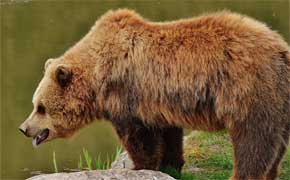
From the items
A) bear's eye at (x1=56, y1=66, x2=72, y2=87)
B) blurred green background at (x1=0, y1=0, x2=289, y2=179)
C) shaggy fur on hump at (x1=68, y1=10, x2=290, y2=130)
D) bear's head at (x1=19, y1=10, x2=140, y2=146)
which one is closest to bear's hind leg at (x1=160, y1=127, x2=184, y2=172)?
shaggy fur on hump at (x1=68, y1=10, x2=290, y2=130)

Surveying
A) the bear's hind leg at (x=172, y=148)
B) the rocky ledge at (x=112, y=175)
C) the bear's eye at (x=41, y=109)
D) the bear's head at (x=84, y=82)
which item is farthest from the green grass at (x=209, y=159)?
the bear's eye at (x=41, y=109)

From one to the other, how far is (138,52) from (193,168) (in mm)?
2096

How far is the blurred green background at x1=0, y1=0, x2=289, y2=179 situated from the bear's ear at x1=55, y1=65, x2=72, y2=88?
213cm

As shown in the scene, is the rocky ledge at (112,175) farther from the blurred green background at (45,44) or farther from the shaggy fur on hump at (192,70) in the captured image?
the blurred green background at (45,44)

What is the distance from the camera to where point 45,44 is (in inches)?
859

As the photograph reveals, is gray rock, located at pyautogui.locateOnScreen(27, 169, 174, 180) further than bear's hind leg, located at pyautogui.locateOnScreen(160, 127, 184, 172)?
No

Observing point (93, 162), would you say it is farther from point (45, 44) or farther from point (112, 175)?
point (45, 44)

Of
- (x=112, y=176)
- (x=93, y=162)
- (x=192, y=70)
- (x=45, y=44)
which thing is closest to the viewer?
(x=192, y=70)

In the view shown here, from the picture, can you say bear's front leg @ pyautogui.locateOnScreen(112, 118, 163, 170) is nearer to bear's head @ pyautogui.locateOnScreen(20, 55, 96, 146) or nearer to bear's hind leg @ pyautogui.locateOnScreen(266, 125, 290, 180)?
bear's head @ pyautogui.locateOnScreen(20, 55, 96, 146)

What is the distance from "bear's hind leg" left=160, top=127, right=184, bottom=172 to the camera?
24.4 ft

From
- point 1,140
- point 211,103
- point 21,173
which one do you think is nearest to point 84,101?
point 211,103

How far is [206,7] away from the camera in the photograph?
26609 mm

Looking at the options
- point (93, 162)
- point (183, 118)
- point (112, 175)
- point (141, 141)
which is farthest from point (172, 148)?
point (93, 162)

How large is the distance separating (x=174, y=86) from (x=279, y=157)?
54.6 inches
